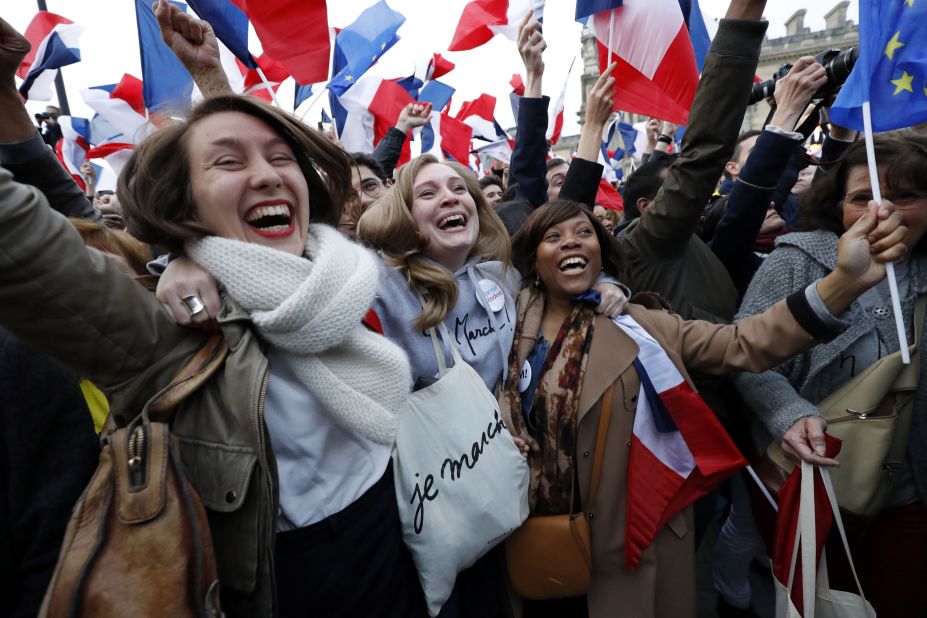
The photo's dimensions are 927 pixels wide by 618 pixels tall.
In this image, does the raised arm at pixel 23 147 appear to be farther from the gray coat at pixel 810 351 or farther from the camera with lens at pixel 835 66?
the camera with lens at pixel 835 66

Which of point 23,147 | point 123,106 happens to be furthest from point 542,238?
point 123,106

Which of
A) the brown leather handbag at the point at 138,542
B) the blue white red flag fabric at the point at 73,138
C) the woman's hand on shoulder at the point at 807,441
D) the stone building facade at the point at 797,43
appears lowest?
the blue white red flag fabric at the point at 73,138

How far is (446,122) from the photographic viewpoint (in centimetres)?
634

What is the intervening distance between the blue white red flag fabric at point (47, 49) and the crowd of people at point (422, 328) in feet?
11.1

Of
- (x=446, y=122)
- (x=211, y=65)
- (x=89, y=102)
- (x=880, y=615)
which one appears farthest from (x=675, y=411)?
(x=89, y=102)

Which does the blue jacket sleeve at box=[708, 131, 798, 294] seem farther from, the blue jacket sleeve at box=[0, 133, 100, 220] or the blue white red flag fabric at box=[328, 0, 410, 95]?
the blue white red flag fabric at box=[328, 0, 410, 95]

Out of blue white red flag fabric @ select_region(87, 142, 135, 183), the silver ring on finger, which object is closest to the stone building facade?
blue white red flag fabric @ select_region(87, 142, 135, 183)

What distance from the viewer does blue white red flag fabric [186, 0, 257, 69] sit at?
9.59 feet

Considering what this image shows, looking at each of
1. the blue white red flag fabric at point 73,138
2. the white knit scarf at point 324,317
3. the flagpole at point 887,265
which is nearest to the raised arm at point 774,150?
the flagpole at point 887,265

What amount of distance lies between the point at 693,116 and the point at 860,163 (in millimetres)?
617

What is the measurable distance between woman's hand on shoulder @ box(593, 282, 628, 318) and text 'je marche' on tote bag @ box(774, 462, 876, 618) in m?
0.79

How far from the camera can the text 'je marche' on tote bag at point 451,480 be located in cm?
134

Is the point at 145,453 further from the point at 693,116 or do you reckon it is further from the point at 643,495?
the point at 693,116

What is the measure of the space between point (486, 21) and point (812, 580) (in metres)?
4.32
